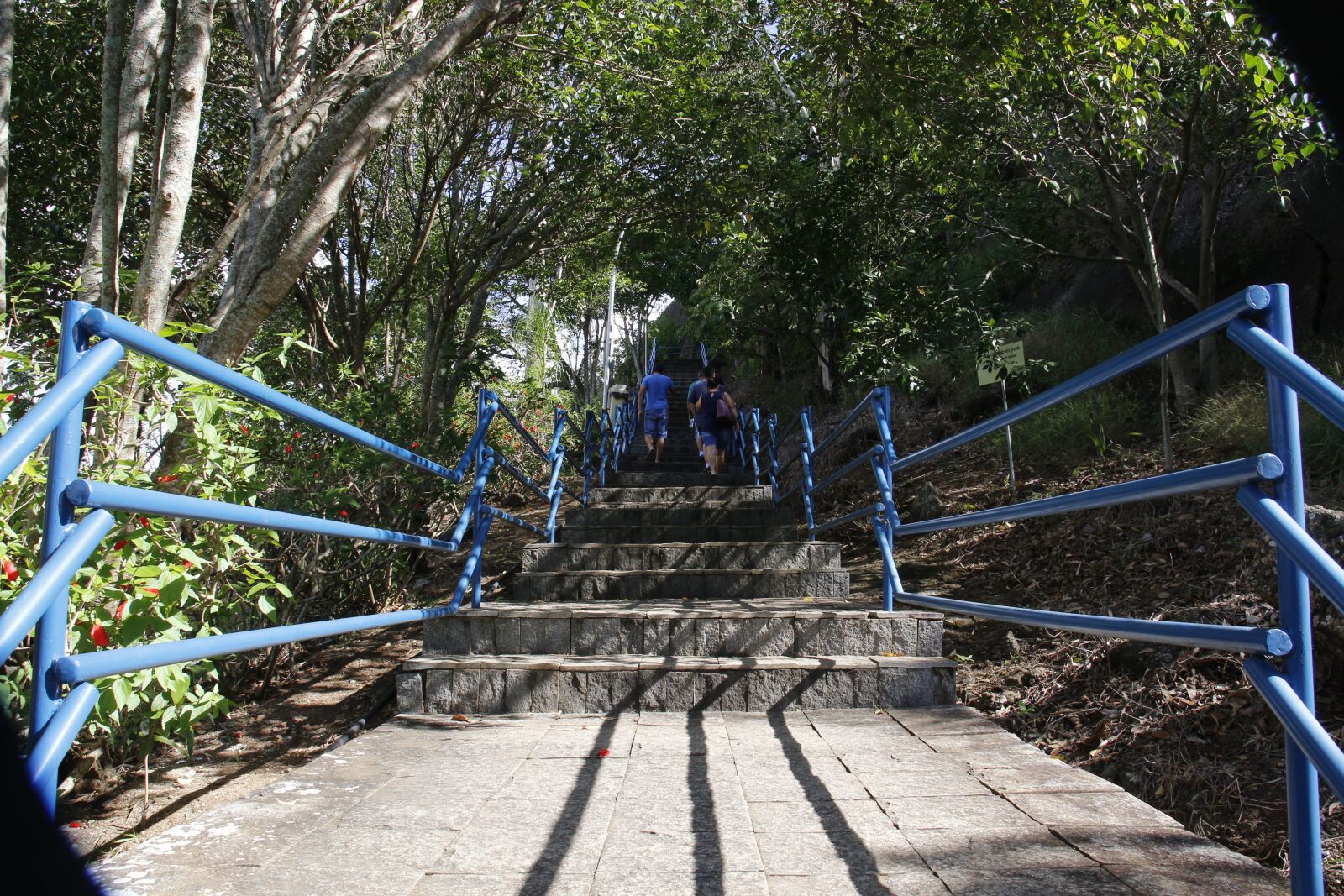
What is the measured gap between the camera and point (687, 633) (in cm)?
366

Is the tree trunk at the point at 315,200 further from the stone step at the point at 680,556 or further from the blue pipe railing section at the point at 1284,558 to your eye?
the blue pipe railing section at the point at 1284,558

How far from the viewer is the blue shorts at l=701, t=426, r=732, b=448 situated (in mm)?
8938

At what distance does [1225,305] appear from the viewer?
57.6 inches

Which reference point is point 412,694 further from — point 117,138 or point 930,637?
point 117,138

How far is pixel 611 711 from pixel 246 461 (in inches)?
63.5

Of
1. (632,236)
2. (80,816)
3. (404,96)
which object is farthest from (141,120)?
(632,236)

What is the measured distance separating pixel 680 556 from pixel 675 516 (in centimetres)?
114

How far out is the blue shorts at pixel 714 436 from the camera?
29.3 ft

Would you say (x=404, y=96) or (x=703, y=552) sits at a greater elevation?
(x=404, y=96)

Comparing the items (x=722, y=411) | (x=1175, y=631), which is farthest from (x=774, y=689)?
(x=722, y=411)

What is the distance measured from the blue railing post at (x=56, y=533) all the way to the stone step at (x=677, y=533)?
452 cm

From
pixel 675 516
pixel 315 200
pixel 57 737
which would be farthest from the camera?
pixel 675 516

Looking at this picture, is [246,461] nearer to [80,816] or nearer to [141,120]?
[80,816]

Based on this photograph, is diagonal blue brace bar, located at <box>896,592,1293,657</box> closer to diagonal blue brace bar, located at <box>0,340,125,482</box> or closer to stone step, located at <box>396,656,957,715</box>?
stone step, located at <box>396,656,957,715</box>
